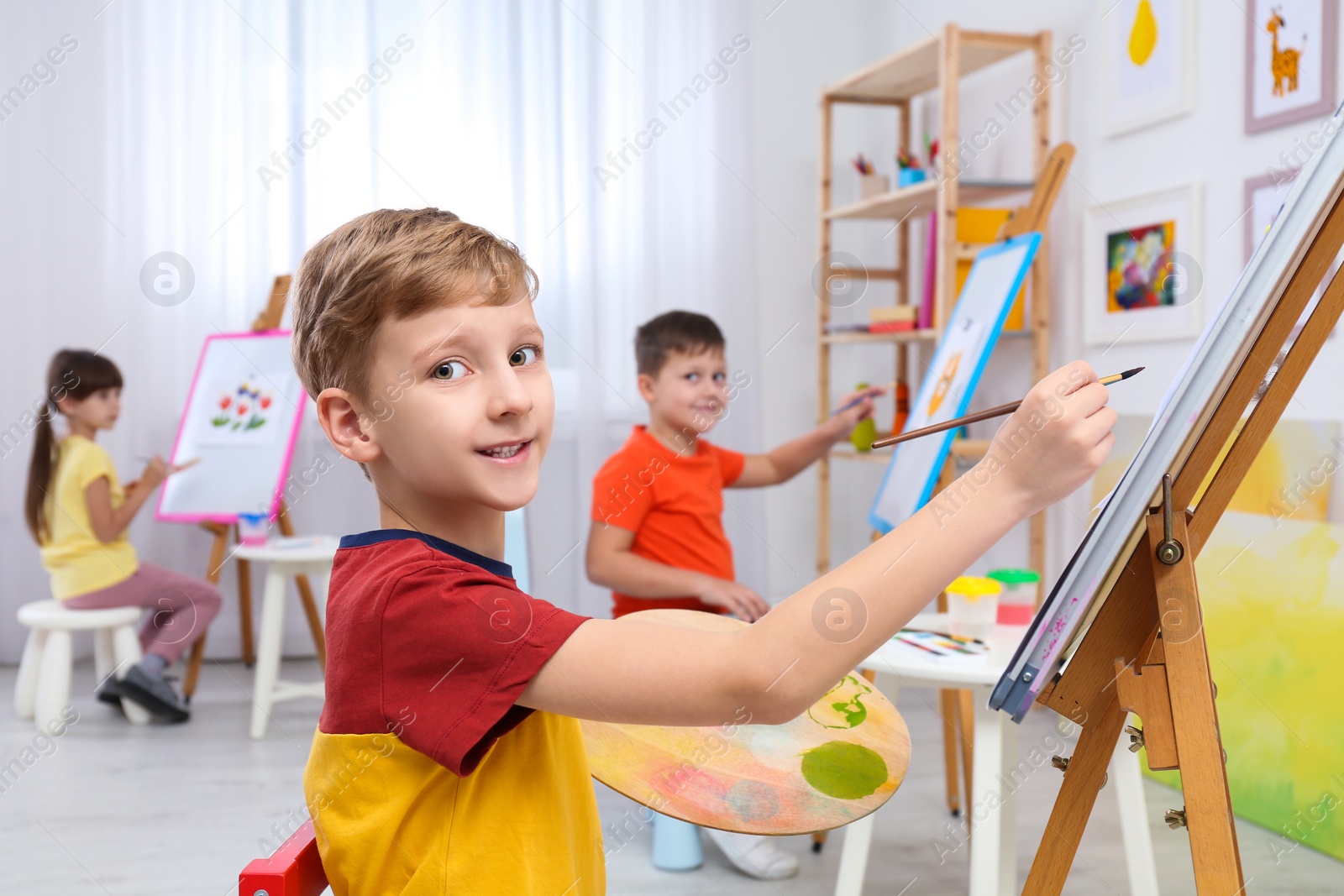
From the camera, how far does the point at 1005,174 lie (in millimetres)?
3348

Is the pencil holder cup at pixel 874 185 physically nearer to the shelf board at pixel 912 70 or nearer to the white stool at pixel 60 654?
the shelf board at pixel 912 70

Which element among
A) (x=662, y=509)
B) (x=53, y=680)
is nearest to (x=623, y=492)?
(x=662, y=509)

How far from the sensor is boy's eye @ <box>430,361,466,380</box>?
732 millimetres

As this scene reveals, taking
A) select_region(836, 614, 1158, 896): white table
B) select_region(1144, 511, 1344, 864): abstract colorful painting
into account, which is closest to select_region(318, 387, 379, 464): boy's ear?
select_region(836, 614, 1158, 896): white table

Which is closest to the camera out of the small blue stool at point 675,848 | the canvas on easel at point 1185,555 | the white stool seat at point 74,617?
the canvas on easel at point 1185,555

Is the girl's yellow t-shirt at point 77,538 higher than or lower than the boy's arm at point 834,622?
lower

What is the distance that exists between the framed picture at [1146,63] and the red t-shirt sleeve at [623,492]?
1.55 metres

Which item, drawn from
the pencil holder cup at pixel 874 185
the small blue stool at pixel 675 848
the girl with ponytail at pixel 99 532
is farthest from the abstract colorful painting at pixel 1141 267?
the girl with ponytail at pixel 99 532

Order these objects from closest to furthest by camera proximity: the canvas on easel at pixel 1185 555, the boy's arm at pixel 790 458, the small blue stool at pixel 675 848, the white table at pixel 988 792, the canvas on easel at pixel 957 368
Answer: the canvas on easel at pixel 1185 555, the white table at pixel 988 792, the canvas on easel at pixel 957 368, the small blue stool at pixel 675 848, the boy's arm at pixel 790 458

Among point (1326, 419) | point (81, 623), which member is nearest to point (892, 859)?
point (1326, 419)

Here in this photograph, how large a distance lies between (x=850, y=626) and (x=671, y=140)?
347cm

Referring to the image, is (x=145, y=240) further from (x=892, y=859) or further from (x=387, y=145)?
(x=892, y=859)

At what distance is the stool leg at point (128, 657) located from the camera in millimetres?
3107

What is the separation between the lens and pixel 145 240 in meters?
3.70
